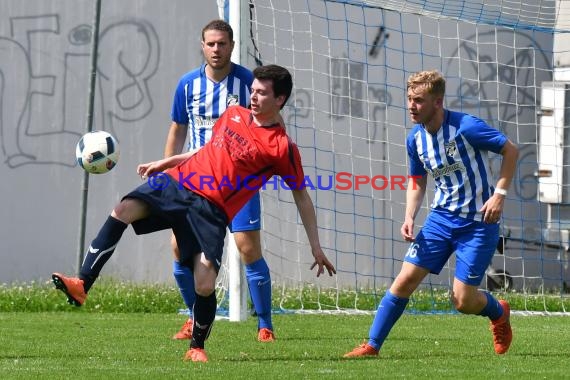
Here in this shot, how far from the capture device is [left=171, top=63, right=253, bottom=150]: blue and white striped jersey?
8.82m

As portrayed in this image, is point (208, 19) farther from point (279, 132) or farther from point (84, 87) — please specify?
point (279, 132)

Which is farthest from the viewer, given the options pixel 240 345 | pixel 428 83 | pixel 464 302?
pixel 240 345

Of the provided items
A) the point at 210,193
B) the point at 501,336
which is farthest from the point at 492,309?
the point at 210,193

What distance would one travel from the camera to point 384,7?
11.9 meters

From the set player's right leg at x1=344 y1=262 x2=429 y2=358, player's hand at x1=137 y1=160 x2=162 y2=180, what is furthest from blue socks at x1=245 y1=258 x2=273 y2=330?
player's hand at x1=137 y1=160 x2=162 y2=180

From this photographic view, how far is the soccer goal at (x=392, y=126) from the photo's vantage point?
12.5 meters

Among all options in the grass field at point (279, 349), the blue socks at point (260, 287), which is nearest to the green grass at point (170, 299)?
the grass field at point (279, 349)

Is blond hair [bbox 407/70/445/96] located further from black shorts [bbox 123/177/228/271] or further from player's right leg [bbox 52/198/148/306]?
player's right leg [bbox 52/198/148/306]

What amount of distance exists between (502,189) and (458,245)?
50cm

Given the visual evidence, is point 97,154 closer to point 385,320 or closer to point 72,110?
point 385,320

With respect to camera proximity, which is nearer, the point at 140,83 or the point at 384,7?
the point at 384,7

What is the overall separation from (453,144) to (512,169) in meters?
0.39

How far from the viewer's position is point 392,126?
13094 millimetres

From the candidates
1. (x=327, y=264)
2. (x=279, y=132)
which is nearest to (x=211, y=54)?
(x=279, y=132)
